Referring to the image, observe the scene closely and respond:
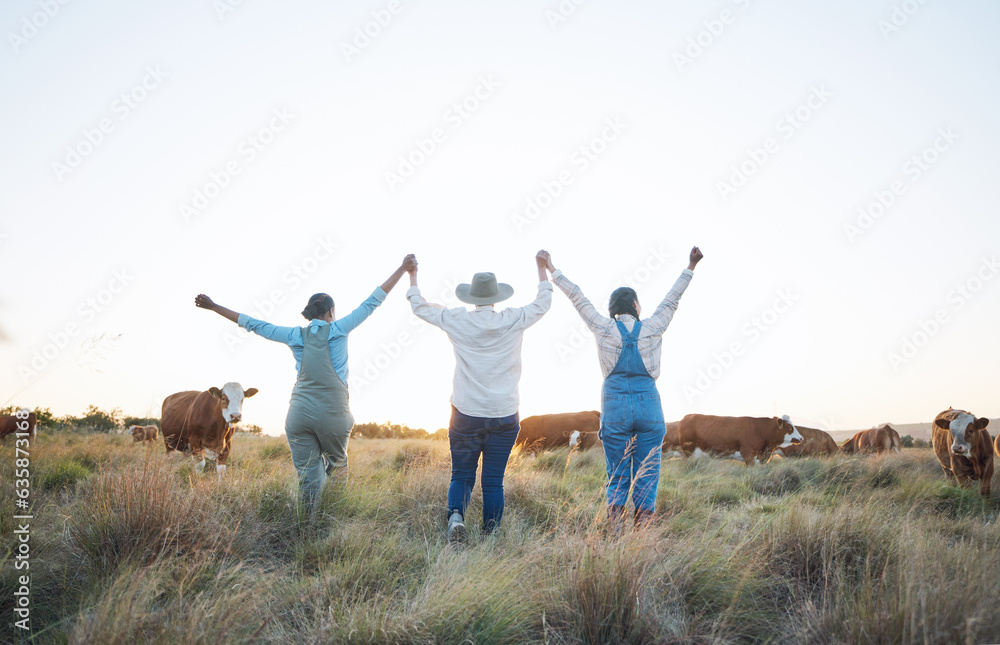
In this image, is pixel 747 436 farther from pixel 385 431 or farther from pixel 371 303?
pixel 385 431

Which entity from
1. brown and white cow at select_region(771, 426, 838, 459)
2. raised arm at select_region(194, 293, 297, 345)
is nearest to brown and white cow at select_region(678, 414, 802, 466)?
brown and white cow at select_region(771, 426, 838, 459)

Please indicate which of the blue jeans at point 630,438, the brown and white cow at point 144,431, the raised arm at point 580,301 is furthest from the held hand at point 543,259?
the brown and white cow at point 144,431

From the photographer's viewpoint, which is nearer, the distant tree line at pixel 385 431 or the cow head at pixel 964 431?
the cow head at pixel 964 431

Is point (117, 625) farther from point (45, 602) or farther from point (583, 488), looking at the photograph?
point (583, 488)

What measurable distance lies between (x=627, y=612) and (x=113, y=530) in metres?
3.41

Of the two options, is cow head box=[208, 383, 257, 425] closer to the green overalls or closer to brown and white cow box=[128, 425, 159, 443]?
the green overalls

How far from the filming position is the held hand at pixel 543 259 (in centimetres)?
546

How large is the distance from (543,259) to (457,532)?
8.61 ft

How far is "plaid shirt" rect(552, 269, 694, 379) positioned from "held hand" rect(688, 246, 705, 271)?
0.07m

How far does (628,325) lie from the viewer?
202 inches

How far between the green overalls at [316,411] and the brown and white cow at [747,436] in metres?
13.7

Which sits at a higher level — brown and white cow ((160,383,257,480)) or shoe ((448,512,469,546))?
brown and white cow ((160,383,257,480))

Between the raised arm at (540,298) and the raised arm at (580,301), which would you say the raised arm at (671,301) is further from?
the raised arm at (540,298)

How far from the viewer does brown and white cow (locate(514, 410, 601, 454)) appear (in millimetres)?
18250
